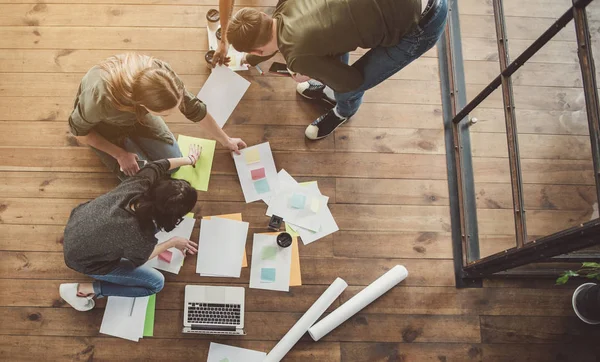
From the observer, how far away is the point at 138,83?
5.59 feet

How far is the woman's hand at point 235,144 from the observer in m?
2.47

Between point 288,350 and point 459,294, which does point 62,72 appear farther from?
point 459,294

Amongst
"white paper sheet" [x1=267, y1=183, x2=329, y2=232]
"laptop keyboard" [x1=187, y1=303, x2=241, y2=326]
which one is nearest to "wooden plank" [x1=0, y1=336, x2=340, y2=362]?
"laptop keyboard" [x1=187, y1=303, x2=241, y2=326]

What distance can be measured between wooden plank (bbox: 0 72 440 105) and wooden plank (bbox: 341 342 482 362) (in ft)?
4.38

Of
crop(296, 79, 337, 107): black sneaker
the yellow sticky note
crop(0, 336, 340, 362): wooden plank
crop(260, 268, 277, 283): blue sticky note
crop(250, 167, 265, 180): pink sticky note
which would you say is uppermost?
crop(296, 79, 337, 107): black sneaker

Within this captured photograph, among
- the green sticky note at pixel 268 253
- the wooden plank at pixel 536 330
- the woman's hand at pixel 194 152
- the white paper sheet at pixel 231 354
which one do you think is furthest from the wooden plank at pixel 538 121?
the white paper sheet at pixel 231 354

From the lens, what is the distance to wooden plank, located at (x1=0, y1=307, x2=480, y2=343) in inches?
92.0

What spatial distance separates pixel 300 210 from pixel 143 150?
34.0 inches

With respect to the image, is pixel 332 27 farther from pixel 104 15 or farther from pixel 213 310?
pixel 104 15

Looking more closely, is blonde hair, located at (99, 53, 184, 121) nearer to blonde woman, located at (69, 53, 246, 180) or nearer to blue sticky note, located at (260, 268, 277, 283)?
blonde woman, located at (69, 53, 246, 180)

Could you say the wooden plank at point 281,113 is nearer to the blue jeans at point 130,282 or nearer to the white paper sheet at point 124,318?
the blue jeans at point 130,282

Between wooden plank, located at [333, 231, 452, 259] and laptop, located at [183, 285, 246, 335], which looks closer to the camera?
laptop, located at [183, 285, 246, 335]

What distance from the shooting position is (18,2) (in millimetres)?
2818

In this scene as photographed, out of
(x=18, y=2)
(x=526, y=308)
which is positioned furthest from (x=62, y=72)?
(x=526, y=308)
